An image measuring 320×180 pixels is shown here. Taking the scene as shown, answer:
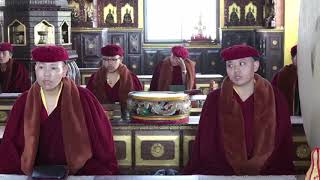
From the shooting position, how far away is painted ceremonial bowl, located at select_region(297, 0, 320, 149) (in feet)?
7.88

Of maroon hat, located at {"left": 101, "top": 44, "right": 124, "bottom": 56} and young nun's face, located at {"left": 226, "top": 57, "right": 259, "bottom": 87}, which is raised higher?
maroon hat, located at {"left": 101, "top": 44, "right": 124, "bottom": 56}

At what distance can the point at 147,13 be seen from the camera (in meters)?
12.7

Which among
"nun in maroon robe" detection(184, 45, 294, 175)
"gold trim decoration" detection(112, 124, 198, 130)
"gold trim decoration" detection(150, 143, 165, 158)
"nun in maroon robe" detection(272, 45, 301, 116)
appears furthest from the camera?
"nun in maroon robe" detection(272, 45, 301, 116)

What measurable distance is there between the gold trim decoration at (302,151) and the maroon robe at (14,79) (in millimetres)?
3836

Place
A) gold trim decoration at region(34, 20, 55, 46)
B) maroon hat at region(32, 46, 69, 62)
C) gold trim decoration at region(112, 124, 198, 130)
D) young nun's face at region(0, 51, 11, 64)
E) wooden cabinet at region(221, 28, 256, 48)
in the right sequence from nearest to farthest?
maroon hat at region(32, 46, 69, 62), gold trim decoration at region(112, 124, 198, 130), young nun's face at region(0, 51, 11, 64), gold trim decoration at region(34, 20, 55, 46), wooden cabinet at region(221, 28, 256, 48)

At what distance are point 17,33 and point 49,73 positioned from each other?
4872 mm

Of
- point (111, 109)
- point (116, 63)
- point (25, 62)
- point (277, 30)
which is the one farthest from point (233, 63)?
point (277, 30)

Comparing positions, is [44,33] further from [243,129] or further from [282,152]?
[282,152]

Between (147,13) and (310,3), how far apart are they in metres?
10.3

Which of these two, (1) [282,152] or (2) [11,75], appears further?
(2) [11,75]

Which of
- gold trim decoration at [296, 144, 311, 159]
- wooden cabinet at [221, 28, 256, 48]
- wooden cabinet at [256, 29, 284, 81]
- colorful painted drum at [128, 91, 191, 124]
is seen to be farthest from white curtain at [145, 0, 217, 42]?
colorful painted drum at [128, 91, 191, 124]

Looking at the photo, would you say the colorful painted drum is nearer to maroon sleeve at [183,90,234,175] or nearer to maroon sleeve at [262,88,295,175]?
maroon sleeve at [183,90,234,175]

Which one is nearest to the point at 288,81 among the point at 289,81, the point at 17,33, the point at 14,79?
the point at 289,81

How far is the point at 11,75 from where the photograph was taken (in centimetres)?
691
